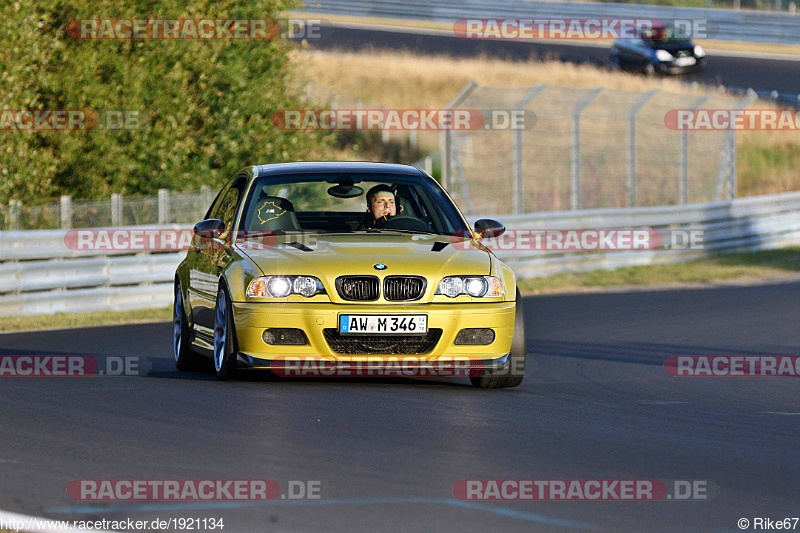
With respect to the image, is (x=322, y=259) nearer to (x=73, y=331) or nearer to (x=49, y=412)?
(x=49, y=412)

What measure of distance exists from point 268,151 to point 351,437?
18012 millimetres

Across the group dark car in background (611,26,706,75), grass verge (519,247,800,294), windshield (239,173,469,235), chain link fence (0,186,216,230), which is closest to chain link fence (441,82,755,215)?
grass verge (519,247,800,294)

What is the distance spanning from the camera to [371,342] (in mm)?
9359

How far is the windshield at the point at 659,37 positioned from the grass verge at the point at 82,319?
1126 inches

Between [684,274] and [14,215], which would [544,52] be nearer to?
[684,274]

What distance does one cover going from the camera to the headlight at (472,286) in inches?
372

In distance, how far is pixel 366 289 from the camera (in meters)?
9.38

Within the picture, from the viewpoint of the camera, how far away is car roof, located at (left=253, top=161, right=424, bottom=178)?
10773 millimetres
